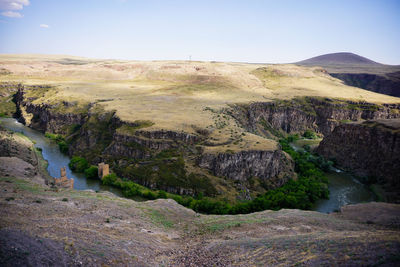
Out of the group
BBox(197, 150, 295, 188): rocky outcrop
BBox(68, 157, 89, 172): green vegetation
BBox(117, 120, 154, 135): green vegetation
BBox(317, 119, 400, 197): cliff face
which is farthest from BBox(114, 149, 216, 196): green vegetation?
BBox(317, 119, 400, 197): cliff face

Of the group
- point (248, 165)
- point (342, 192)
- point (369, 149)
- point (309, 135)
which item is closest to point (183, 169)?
point (248, 165)

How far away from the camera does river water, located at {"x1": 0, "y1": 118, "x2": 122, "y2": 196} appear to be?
210 ft

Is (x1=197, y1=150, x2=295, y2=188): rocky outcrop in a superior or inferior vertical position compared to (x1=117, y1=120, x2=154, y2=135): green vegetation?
inferior

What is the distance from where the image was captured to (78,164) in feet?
240

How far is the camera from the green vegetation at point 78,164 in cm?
7203

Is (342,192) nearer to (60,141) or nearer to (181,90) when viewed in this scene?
(181,90)

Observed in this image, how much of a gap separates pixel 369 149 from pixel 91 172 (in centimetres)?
7814

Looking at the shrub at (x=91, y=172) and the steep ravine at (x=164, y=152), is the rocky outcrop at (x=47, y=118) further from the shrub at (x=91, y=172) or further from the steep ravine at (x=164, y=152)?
the shrub at (x=91, y=172)

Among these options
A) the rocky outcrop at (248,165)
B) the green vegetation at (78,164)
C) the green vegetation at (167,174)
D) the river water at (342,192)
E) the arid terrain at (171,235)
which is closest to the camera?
the arid terrain at (171,235)

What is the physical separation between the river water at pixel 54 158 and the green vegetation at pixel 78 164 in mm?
1270

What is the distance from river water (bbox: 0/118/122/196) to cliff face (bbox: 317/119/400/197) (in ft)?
220

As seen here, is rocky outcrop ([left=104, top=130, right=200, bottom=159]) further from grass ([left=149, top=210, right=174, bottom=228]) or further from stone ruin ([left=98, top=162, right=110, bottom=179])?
grass ([left=149, top=210, right=174, bottom=228])

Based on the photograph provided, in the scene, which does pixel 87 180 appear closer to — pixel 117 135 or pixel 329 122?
pixel 117 135

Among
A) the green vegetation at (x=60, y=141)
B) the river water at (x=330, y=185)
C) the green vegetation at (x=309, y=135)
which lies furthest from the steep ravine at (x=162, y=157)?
the green vegetation at (x=309, y=135)
